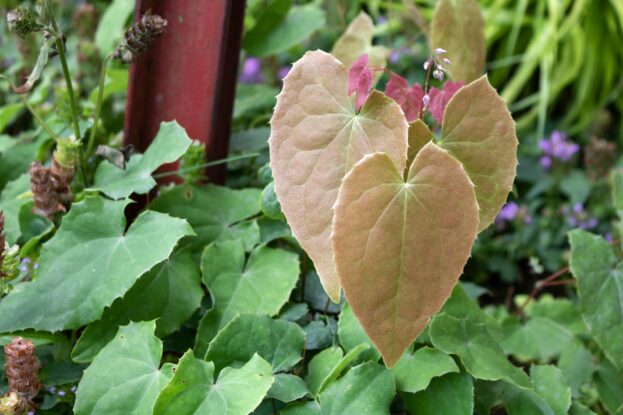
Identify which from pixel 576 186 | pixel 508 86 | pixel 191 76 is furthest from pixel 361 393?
pixel 508 86

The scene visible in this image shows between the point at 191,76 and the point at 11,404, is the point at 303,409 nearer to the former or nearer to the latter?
the point at 11,404

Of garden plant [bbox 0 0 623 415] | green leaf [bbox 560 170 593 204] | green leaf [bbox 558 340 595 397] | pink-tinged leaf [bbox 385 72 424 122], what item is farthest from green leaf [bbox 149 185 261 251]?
green leaf [bbox 560 170 593 204]

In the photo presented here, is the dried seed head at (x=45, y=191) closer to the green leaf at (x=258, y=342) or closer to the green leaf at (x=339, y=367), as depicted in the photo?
the green leaf at (x=258, y=342)

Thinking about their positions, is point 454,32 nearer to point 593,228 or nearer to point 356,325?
point 356,325

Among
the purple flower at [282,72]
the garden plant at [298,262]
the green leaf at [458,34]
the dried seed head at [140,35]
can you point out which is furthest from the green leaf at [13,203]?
the purple flower at [282,72]

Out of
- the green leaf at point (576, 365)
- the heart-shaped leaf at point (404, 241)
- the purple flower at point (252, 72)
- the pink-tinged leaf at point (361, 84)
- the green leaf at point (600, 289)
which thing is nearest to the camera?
the heart-shaped leaf at point (404, 241)

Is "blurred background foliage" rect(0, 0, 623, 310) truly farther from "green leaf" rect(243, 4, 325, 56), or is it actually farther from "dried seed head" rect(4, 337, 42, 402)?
"dried seed head" rect(4, 337, 42, 402)
